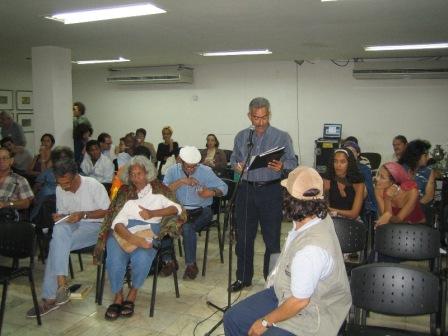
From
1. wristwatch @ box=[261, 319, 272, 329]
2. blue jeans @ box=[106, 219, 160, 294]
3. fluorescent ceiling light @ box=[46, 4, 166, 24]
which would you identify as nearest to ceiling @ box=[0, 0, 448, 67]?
fluorescent ceiling light @ box=[46, 4, 166, 24]

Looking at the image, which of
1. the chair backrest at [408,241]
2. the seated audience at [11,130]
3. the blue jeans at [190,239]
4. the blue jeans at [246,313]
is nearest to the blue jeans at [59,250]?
the blue jeans at [190,239]

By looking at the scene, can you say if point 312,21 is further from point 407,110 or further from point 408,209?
point 407,110

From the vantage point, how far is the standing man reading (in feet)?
10.5

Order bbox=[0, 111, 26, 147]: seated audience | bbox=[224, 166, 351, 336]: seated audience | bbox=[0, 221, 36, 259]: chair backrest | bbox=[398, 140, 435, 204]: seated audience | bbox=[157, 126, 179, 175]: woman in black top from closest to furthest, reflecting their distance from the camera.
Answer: bbox=[224, 166, 351, 336]: seated audience, bbox=[0, 221, 36, 259]: chair backrest, bbox=[398, 140, 435, 204]: seated audience, bbox=[0, 111, 26, 147]: seated audience, bbox=[157, 126, 179, 175]: woman in black top

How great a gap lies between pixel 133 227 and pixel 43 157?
274 cm

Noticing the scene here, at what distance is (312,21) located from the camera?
423 centimetres

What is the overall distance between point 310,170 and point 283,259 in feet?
1.41

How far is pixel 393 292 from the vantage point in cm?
200

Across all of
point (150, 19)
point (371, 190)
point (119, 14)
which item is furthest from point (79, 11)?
point (371, 190)

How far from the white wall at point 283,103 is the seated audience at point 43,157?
12.3 feet

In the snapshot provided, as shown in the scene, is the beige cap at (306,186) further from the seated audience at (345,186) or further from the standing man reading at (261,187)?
the seated audience at (345,186)

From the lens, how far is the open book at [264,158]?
281 centimetres

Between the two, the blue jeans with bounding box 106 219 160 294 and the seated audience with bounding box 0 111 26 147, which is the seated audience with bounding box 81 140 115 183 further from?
the blue jeans with bounding box 106 219 160 294

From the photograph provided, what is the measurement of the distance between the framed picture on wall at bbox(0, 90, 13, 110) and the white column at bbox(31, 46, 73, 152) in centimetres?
313
